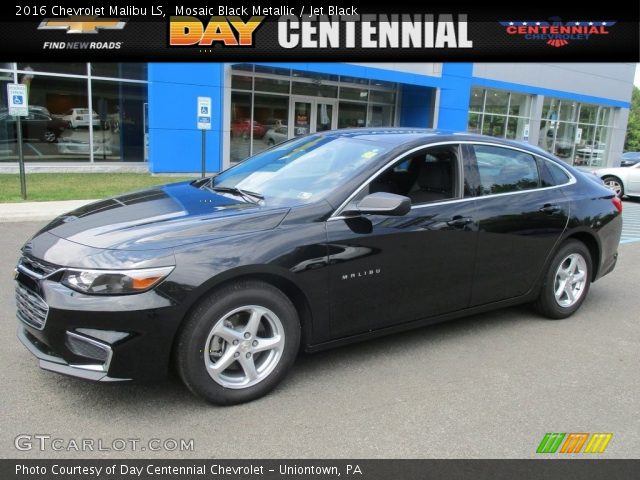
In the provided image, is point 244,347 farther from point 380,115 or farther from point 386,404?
point 380,115

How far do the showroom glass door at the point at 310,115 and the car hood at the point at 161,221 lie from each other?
648 inches

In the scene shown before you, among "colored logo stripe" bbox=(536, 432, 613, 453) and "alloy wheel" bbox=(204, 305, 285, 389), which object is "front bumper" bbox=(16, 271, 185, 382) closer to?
"alloy wheel" bbox=(204, 305, 285, 389)

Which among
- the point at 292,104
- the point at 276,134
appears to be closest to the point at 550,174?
the point at 276,134

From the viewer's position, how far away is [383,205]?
3406 mm

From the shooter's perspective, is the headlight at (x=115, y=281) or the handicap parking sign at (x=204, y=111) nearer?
the headlight at (x=115, y=281)

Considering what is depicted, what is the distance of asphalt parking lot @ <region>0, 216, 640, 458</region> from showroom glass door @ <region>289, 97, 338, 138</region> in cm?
1650

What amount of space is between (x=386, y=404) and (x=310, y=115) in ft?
59.5

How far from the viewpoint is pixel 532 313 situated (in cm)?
505

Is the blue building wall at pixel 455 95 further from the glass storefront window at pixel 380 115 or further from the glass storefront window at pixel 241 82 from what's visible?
the glass storefront window at pixel 241 82

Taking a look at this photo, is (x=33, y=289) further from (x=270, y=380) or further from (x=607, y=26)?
(x=607, y=26)

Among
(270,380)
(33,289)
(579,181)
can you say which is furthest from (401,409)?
(579,181)

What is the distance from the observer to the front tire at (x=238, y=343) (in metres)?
3.00

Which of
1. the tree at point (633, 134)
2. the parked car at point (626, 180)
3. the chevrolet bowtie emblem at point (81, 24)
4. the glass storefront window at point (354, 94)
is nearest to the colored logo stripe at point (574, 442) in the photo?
the parked car at point (626, 180)

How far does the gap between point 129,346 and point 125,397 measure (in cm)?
60
